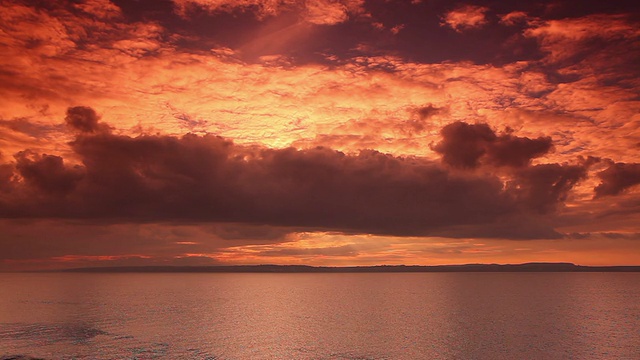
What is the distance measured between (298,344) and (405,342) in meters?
19.6

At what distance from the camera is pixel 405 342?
9244 centimetres

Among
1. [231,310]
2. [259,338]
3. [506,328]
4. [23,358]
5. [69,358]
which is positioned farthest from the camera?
[231,310]

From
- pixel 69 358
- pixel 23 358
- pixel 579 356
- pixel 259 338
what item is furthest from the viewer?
pixel 259 338

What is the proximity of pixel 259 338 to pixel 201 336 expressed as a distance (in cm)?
1148

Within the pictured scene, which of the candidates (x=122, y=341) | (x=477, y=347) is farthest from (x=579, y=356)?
(x=122, y=341)

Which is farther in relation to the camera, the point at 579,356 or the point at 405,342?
the point at 405,342

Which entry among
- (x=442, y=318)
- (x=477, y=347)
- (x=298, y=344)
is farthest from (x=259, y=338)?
(x=442, y=318)

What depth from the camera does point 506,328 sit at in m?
112

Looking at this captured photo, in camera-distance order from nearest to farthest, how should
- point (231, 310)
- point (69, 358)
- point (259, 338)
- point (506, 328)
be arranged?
point (69, 358) < point (259, 338) < point (506, 328) < point (231, 310)

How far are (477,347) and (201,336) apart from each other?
51.8 metres

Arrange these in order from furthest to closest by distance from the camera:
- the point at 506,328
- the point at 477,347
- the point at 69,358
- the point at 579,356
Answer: the point at 506,328, the point at 477,347, the point at 579,356, the point at 69,358

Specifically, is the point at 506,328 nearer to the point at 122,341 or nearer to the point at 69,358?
the point at 122,341

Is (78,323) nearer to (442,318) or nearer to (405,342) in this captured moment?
(405,342)

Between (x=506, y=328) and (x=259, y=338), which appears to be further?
(x=506, y=328)
